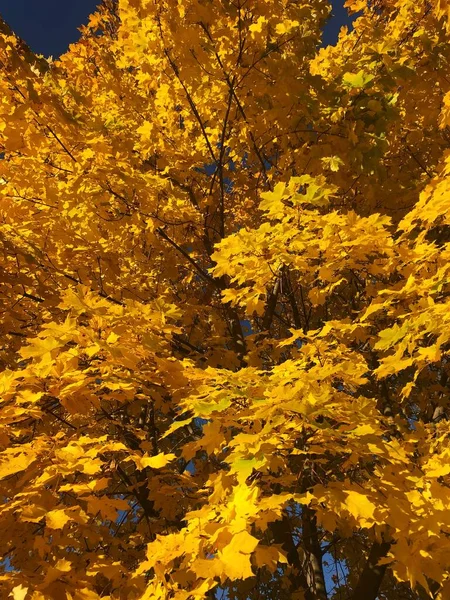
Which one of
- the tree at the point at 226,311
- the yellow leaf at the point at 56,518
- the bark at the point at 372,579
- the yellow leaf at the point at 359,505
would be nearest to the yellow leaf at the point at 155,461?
the tree at the point at 226,311

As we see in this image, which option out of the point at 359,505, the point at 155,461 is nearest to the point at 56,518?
the point at 155,461

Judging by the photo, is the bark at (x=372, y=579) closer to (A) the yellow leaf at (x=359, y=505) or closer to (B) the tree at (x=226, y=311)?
(B) the tree at (x=226, y=311)

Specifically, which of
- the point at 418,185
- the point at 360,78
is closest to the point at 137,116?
the point at 360,78

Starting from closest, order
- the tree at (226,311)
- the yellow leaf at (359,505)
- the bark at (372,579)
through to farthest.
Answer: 1. the yellow leaf at (359,505)
2. the tree at (226,311)
3. the bark at (372,579)

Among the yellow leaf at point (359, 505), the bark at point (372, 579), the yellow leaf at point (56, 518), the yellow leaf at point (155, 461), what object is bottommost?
the bark at point (372, 579)

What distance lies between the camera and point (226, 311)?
4.73 meters

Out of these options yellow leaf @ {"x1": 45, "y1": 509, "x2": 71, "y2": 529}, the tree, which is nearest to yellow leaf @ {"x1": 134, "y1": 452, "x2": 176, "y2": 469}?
the tree

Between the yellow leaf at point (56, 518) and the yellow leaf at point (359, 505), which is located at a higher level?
the yellow leaf at point (56, 518)

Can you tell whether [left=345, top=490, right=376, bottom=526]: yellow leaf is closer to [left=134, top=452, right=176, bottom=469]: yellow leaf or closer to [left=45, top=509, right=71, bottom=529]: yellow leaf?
[left=134, top=452, right=176, bottom=469]: yellow leaf

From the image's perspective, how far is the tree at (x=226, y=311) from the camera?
2176 millimetres

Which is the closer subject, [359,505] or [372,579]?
[359,505]

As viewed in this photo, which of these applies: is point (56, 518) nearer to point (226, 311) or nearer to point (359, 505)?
point (359, 505)

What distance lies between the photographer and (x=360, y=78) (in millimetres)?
3785

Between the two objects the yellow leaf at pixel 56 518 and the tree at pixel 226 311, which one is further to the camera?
the tree at pixel 226 311
